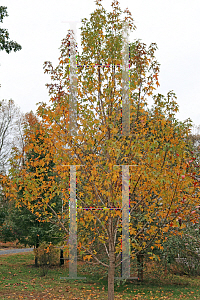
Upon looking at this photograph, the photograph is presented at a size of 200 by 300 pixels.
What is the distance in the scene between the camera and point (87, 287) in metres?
9.32

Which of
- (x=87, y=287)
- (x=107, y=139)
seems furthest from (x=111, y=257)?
(x=87, y=287)

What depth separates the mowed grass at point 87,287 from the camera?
798 centimetres

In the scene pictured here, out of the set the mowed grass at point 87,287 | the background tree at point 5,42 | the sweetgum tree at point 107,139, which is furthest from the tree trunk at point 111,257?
the background tree at point 5,42

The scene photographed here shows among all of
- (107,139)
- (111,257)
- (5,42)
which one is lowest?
(111,257)

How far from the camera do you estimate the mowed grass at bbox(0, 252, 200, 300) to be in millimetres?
7980

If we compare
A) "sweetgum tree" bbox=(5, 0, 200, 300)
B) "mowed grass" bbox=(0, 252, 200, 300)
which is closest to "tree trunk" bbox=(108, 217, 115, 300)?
"sweetgum tree" bbox=(5, 0, 200, 300)

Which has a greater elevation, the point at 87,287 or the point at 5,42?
the point at 5,42

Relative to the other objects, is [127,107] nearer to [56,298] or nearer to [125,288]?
[56,298]

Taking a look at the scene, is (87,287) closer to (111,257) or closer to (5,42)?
(111,257)

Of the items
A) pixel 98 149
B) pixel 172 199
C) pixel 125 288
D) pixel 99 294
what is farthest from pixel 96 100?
pixel 125 288

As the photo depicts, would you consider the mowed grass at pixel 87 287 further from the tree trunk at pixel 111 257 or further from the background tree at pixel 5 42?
the background tree at pixel 5 42

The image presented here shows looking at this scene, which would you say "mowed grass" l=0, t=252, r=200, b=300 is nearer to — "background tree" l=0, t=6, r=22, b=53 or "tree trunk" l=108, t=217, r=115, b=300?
"tree trunk" l=108, t=217, r=115, b=300

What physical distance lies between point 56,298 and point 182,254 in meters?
4.68

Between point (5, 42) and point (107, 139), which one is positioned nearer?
point (107, 139)
